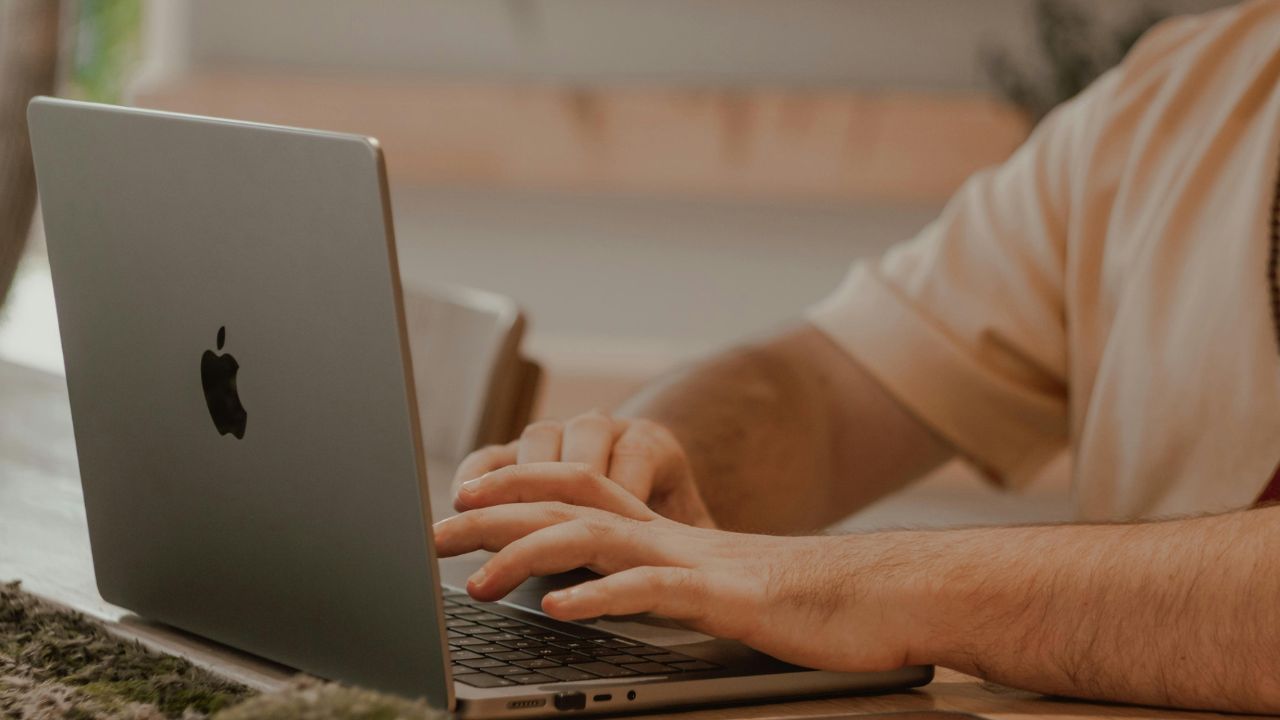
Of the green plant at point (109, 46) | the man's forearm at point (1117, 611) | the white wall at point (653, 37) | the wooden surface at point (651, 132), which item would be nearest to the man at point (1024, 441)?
the man's forearm at point (1117, 611)

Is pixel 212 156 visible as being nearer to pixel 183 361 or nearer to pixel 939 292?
pixel 183 361

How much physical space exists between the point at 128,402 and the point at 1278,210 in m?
0.81

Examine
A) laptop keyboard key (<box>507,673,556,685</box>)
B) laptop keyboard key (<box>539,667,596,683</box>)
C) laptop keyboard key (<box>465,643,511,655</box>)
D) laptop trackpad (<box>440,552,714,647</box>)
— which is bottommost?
laptop trackpad (<box>440,552,714,647</box>)

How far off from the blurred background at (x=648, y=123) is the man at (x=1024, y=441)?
2035 mm

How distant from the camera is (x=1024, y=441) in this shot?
1.33 m

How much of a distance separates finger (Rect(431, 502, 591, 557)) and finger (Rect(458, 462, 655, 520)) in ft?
0.10

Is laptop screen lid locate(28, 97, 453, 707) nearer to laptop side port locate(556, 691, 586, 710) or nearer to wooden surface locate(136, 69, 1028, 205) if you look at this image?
laptop side port locate(556, 691, 586, 710)

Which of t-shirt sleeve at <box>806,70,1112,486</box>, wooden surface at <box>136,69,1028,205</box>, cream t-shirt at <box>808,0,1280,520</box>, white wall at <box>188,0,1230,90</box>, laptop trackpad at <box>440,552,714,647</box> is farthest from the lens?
white wall at <box>188,0,1230,90</box>

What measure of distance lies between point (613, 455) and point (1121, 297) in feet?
1.72

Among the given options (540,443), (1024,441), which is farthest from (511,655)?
(1024,441)

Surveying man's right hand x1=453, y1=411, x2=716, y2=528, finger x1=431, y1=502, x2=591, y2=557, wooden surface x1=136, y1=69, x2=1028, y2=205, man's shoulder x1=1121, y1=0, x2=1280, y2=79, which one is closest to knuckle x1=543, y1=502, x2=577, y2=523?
finger x1=431, y1=502, x2=591, y2=557

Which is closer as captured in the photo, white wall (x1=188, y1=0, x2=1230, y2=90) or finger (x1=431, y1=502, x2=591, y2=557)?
finger (x1=431, y1=502, x2=591, y2=557)

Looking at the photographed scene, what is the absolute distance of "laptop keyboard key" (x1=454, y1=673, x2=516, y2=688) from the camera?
0.56 meters

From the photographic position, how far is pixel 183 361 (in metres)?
0.62
